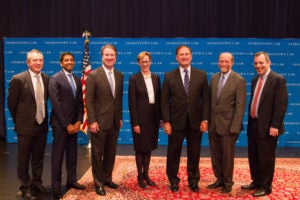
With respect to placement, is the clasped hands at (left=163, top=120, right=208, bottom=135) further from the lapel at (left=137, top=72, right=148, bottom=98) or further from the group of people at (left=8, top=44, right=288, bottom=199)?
the lapel at (left=137, top=72, right=148, bottom=98)

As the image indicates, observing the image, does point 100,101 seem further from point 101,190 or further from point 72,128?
point 101,190

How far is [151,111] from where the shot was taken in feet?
13.8

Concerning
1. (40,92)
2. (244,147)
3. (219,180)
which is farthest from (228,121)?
(244,147)

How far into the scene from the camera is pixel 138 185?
4.44 m

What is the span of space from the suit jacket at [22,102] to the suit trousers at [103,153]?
2.40 feet

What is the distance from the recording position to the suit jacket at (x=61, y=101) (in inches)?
156

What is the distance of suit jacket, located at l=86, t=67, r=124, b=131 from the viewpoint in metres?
3.96

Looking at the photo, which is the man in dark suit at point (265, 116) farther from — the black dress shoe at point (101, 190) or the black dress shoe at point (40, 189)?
the black dress shoe at point (40, 189)

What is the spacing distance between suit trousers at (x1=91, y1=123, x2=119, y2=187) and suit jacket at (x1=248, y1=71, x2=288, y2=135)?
5.57 feet

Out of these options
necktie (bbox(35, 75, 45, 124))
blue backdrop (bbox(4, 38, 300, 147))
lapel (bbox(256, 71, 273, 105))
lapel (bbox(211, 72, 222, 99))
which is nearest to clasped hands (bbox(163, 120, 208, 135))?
lapel (bbox(211, 72, 222, 99))
